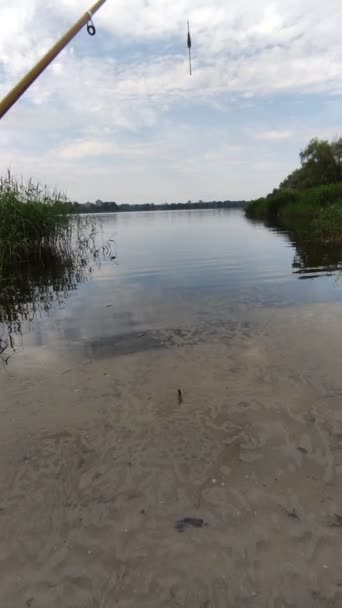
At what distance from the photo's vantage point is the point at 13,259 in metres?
15.8

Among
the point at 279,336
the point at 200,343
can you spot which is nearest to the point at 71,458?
the point at 200,343

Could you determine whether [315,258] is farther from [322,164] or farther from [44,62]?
[322,164]

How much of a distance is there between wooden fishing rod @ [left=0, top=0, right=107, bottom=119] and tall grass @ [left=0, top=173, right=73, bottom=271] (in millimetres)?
10318

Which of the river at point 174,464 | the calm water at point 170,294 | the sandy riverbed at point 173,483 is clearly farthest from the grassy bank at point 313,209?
the sandy riverbed at point 173,483

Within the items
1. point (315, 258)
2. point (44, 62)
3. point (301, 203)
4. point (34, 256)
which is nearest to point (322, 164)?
point (301, 203)

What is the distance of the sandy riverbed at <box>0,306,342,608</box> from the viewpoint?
95.6 inches

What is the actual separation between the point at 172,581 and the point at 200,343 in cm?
465

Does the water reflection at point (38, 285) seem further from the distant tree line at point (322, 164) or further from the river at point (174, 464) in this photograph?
the distant tree line at point (322, 164)

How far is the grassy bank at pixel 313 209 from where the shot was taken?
22.4m

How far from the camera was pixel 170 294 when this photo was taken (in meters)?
11.2

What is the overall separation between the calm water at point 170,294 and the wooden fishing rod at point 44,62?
4.66 metres

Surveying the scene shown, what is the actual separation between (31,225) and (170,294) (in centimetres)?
781

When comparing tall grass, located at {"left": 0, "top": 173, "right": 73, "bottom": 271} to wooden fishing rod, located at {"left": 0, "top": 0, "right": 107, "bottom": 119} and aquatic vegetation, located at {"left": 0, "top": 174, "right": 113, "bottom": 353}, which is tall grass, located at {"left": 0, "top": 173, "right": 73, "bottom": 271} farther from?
wooden fishing rod, located at {"left": 0, "top": 0, "right": 107, "bottom": 119}

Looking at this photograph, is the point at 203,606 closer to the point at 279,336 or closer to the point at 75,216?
the point at 279,336
